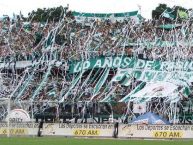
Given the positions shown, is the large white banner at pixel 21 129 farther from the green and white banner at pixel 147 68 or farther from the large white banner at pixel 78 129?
the green and white banner at pixel 147 68

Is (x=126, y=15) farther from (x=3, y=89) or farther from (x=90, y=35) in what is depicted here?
(x=3, y=89)

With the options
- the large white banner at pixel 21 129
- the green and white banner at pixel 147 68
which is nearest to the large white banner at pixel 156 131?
the large white banner at pixel 21 129

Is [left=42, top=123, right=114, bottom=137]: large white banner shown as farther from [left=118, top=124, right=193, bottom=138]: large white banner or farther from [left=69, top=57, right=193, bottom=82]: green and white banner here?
[left=69, top=57, right=193, bottom=82]: green and white banner

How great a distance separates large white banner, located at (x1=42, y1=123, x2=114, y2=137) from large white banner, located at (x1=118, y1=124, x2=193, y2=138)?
922mm

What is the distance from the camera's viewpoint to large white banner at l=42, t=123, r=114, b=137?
1259 inches

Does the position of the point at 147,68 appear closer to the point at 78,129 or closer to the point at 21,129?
the point at 78,129

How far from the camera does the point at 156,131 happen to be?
101 feet

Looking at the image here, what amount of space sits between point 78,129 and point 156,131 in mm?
4859

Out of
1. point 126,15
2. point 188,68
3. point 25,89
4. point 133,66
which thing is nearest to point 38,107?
point 25,89

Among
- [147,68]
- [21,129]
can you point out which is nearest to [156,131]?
[21,129]

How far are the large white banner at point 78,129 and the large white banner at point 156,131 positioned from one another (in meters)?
0.92

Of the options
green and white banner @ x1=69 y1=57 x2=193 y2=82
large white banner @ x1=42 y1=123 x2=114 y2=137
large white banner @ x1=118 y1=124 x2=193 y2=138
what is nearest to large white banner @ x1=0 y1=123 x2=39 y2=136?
large white banner @ x1=42 y1=123 x2=114 y2=137

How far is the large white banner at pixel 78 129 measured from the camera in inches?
1259

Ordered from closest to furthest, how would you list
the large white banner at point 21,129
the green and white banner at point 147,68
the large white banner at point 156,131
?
the large white banner at point 156,131 → the large white banner at point 21,129 → the green and white banner at point 147,68
